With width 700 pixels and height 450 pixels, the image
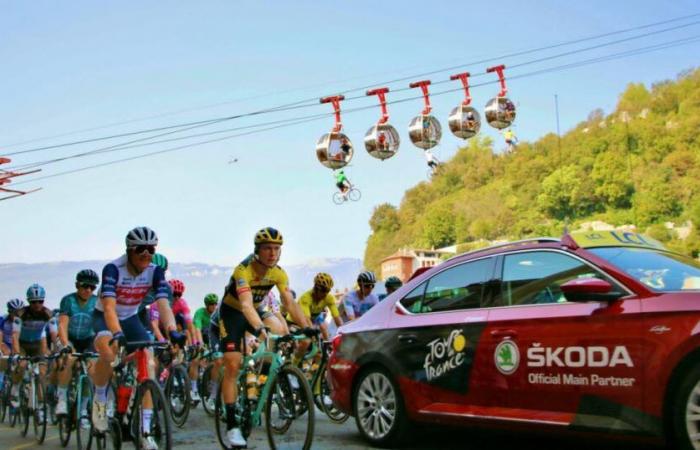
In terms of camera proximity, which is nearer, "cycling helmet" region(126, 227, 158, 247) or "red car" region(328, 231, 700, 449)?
"red car" region(328, 231, 700, 449)

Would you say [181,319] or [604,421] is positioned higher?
[181,319]

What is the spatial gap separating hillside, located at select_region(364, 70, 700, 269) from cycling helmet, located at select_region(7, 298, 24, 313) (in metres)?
147

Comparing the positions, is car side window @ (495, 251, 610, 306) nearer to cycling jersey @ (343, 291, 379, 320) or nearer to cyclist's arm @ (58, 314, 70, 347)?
cycling jersey @ (343, 291, 379, 320)

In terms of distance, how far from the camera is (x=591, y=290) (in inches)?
248

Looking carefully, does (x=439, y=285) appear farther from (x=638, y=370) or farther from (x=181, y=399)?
(x=181, y=399)

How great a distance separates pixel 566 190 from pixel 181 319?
16370cm

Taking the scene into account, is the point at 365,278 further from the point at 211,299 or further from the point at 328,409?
the point at 211,299

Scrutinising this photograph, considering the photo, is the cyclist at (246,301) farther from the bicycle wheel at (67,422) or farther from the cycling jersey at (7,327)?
the cycling jersey at (7,327)

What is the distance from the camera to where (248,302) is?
7621 millimetres

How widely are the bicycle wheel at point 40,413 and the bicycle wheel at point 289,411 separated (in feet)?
12.6

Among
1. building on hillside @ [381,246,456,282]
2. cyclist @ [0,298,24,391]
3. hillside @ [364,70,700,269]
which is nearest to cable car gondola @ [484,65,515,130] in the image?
cyclist @ [0,298,24,391]

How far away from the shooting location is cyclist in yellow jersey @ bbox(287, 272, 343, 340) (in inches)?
462

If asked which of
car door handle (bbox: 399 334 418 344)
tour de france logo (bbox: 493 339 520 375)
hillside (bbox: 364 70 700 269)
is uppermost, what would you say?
hillside (bbox: 364 70 700 269)

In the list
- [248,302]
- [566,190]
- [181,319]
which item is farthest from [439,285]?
[566,190]
